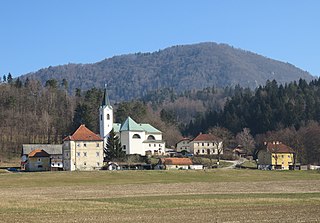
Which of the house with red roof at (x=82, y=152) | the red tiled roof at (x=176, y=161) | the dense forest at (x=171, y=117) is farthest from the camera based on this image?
the dense forest at (x=171, y=117)

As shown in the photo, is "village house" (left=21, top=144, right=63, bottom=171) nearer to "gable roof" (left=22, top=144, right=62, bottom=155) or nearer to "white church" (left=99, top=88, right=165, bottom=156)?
"gable roof" (left=22, top=144, right=62, bottom=155)

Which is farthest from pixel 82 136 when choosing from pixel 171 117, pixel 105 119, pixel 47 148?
pixel 171 117

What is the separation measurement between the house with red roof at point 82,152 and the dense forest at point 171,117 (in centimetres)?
2424

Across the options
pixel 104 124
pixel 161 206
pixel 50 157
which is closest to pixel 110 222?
pixel 161 206

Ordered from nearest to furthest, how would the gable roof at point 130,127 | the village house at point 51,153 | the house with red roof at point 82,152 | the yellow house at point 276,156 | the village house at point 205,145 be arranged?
1. the house with red roof at point 82,152
2. the village house at point 51,153
3. the yellow house at point 276,156
4. the gable roof at point 130,127
5. the village house at point 205,145

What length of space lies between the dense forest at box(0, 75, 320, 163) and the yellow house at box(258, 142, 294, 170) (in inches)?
266

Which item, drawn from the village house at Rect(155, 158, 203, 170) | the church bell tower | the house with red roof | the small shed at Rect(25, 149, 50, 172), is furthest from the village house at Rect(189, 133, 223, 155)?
the small shed at Rect(25, 149, 50, 172)

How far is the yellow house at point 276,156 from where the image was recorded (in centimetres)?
10950

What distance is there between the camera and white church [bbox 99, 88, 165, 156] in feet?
379

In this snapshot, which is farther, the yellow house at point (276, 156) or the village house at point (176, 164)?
the yellow house at point (276, 156)

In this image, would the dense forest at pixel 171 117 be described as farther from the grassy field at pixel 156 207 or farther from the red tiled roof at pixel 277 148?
→ the grassy field at pixel 156 207

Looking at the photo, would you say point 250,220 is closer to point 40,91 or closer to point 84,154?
point 84,154

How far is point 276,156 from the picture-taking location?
10969 cm

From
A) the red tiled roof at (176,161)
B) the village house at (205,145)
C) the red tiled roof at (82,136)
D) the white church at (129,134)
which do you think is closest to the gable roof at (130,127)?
the white church at (129,134)
